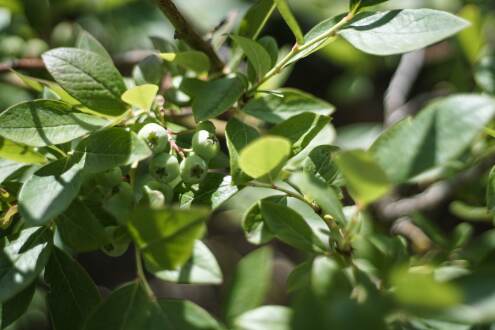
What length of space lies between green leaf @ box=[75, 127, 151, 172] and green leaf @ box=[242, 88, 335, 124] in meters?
0.22

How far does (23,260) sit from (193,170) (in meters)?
0.23

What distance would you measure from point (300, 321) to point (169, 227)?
0.18m

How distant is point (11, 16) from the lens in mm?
1440

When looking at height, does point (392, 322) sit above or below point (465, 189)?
above

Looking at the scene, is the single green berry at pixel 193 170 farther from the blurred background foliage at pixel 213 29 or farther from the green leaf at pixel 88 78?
the blurred background foliage at pixel 213 29

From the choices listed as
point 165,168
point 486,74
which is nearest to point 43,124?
point 165,168

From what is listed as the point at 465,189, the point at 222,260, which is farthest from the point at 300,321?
the point at 222,260

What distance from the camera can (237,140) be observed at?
0.80 m

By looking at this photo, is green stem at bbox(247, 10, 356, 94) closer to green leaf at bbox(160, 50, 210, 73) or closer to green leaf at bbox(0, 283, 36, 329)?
green leaf at bbox(160, 50, 210, 73)

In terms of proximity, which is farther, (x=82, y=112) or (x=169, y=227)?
(x=82, y=112)

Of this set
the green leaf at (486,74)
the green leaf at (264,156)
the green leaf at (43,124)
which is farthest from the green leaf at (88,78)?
the green leaf at (486,74)

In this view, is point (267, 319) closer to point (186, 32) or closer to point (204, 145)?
point (204, 145)

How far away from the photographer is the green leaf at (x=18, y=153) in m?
0.81

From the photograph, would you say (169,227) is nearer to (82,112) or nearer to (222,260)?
(82,112)
